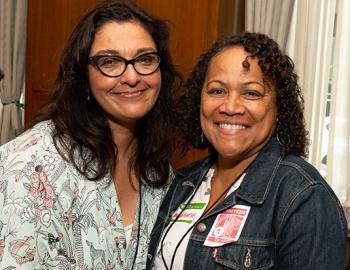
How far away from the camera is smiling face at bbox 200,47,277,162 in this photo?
1.61m

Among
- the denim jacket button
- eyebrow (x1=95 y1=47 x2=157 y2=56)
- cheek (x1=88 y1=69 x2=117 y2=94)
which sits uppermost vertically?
eyebrow (x1=95 y1=47 x2=157 y2=56)

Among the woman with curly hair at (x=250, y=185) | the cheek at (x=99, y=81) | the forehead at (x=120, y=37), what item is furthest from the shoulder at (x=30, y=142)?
the woman with curly hair at (x=250, y=185)

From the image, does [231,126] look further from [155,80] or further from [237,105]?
[155,80]

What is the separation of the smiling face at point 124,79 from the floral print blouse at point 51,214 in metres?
0.21

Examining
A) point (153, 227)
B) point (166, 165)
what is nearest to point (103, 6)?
point (166, 165)

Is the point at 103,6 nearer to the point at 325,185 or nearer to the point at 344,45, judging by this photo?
the point at 325,185

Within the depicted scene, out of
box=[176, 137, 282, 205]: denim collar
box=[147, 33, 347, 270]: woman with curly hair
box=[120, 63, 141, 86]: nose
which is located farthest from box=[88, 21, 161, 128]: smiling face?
box=[176, 137, 282, 205]: denim collar

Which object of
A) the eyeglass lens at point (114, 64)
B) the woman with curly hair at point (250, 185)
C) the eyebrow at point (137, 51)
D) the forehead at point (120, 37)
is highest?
the forehead at point (120, 37)

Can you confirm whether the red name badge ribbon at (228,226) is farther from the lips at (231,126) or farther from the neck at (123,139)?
the neck at (123,139)

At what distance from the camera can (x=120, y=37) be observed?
1.81 meters

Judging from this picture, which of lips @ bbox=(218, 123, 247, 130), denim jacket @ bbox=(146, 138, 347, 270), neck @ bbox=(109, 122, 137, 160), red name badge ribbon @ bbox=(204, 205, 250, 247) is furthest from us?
neck @ bbox=(109, 122, 137, 160)

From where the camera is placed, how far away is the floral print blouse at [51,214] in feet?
5.16

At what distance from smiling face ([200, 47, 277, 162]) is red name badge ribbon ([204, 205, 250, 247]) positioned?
0.20 meters

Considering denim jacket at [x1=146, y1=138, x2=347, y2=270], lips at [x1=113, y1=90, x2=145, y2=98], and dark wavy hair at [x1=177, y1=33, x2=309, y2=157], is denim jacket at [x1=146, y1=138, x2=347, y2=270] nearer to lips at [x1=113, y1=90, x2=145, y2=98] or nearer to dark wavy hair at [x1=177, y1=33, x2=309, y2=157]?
dark wavy hair at [x1=177, y1=33, x2=309, y2=157]
